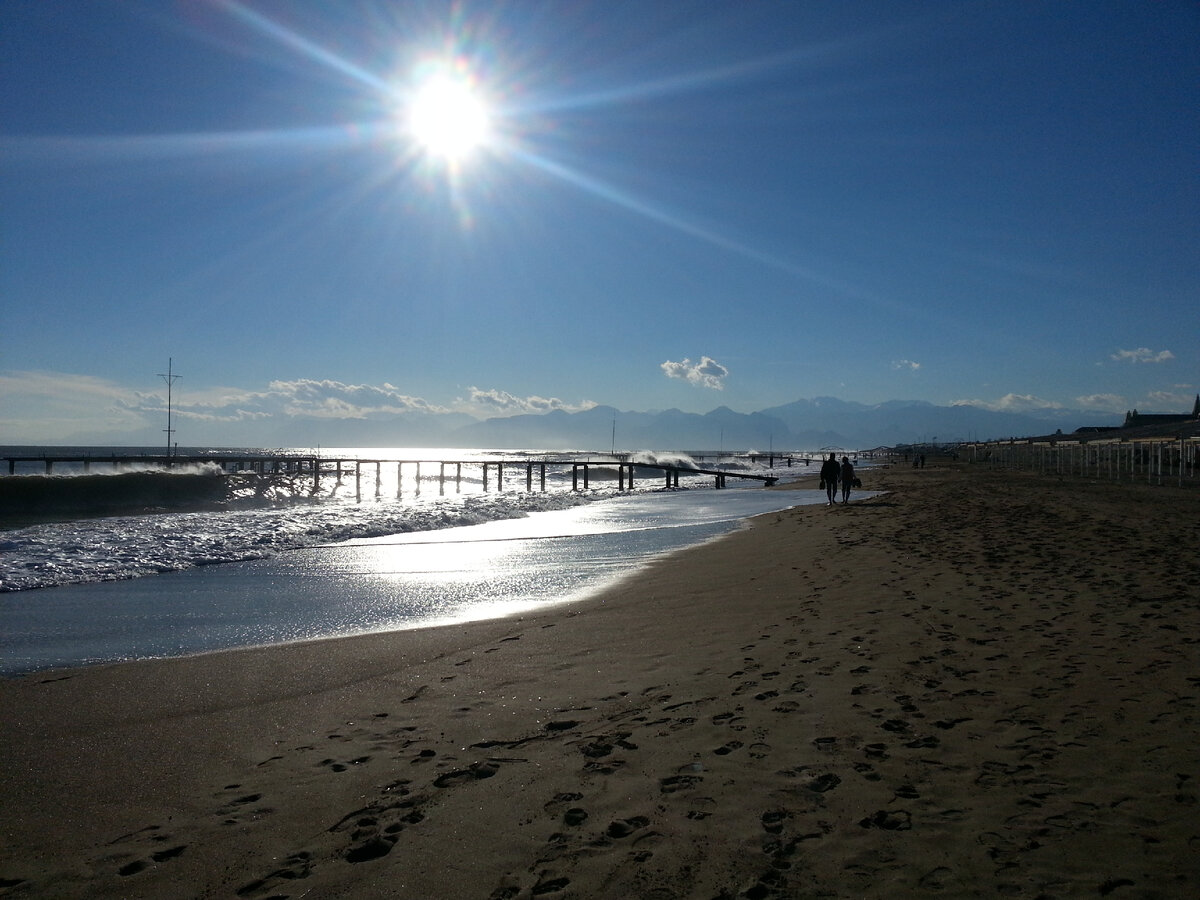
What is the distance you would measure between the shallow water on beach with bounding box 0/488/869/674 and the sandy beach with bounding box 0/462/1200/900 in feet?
3.42

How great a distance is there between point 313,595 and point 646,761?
7519 millimetres

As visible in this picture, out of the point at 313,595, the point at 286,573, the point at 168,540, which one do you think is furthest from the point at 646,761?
the point at 168,540

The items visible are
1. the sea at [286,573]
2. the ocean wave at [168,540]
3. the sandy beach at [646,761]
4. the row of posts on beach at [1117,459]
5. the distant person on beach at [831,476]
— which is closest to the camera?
the sandy beach at [646,761]

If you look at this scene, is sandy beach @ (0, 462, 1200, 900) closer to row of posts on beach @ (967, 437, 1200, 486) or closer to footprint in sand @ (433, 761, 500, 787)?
footprint in sand @ (433, 761, 500, 787)

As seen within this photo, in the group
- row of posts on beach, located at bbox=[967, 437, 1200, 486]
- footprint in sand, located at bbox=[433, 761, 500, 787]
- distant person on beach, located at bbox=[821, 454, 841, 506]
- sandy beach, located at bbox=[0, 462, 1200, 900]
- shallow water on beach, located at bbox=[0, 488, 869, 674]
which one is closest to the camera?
sandy beach, located at bbox=[0, 462, 1200, 900]

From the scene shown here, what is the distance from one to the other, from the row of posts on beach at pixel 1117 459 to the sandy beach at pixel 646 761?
1226 inches

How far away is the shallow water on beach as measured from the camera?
292 inches

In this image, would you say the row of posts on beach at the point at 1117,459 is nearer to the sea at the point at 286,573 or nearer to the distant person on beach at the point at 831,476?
the distant person on beach at the point at 831,476

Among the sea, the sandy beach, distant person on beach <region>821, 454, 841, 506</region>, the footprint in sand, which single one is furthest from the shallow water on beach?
distant person on beach <region>821, 454, 841, 506</region>

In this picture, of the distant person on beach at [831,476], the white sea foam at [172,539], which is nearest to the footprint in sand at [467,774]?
the white sea foam at [172,539]

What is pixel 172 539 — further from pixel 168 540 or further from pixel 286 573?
pixel 286 573

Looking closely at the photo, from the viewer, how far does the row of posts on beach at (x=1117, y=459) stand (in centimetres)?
3519

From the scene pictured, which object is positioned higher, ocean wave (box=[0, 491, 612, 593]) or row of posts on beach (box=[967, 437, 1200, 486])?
row of posts on beach (box=[967, 437, 1200, 486])

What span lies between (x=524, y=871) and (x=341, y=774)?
151cm
